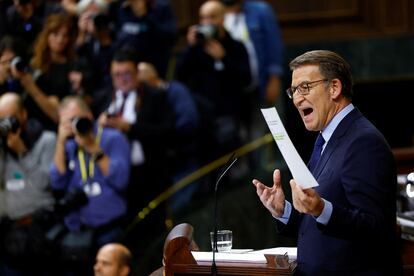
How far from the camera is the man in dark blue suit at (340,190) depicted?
2.61 meters

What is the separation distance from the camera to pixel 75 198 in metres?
5.51

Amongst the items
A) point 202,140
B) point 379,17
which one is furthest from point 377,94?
point 202,140

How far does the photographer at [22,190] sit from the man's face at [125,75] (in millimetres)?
591

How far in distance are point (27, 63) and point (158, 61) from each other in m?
0.98

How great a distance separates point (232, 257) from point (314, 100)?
552 millimetres

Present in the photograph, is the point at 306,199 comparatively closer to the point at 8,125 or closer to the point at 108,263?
the point at 108,263

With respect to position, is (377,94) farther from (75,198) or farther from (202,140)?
(75,198)

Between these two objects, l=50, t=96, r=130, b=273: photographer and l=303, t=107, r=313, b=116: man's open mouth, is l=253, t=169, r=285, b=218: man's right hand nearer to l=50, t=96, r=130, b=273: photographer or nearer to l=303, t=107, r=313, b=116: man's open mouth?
l=303, t=107, r=313, b=116: man's open mouth

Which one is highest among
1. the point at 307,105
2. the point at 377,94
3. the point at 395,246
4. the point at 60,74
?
the point at 307,105

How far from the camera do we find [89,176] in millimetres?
5605

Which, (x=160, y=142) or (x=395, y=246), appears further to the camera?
(x=160, y=142)

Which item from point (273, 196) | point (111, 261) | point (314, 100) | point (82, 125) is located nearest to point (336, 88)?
point (314, 100)

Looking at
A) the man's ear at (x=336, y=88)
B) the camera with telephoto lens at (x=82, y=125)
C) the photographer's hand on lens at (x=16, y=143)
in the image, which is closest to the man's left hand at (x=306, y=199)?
the man's ear at (x=336, y=88)

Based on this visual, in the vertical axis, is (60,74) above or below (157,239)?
above
